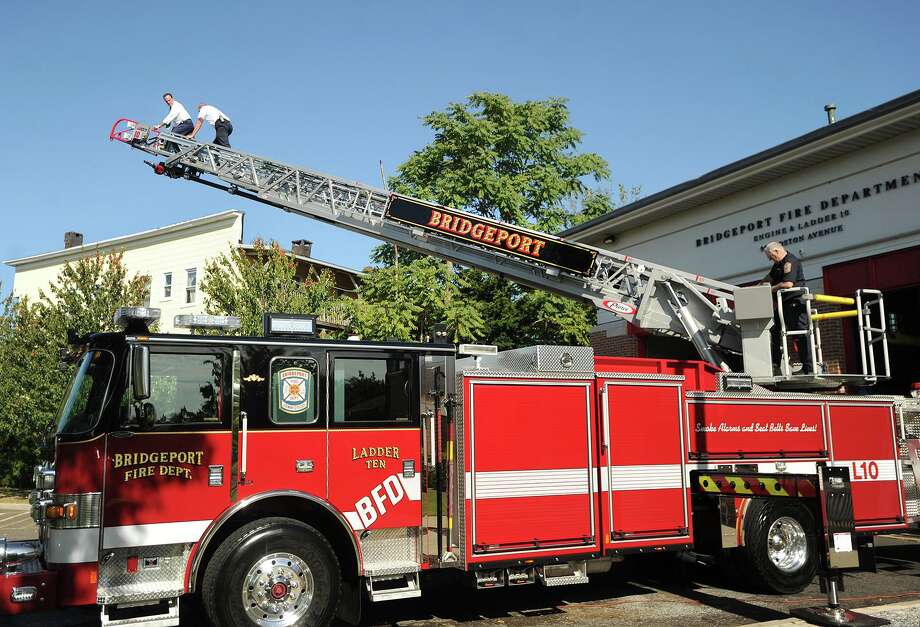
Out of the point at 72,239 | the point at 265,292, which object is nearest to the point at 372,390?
the point at 265,292

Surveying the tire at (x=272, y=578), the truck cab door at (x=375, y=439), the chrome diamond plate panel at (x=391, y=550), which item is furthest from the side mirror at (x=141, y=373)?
the chrome diamond plate panel at (x=391, y=550)

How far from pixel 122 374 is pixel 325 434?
168 cm

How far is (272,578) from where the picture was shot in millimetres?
5969

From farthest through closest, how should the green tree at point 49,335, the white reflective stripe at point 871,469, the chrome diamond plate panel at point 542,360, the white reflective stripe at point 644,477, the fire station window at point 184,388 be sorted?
the green tree at point 49,335 → the white reflective stripe at point 871,469 → the white reflective stripe at point 644,477 → the chrome diamond plate panel at point 542,360 → the fire station window at point 184,388

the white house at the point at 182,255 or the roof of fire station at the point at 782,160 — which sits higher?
the white house at the point at 182,255

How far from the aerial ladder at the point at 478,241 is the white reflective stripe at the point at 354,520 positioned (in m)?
5.09

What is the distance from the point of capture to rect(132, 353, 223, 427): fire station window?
603 cm

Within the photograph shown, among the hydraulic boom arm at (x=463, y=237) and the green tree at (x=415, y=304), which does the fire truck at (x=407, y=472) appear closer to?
the hydraulic boom arm at (x=463, y=237)

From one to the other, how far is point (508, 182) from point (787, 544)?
18.1 metres

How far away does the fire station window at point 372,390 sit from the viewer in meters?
6.60

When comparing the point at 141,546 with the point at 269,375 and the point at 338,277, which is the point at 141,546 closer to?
the point at 269,375

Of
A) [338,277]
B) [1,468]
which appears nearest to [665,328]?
[1,468]

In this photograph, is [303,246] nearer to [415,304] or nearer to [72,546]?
[415,304]

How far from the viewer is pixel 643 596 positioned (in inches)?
317
